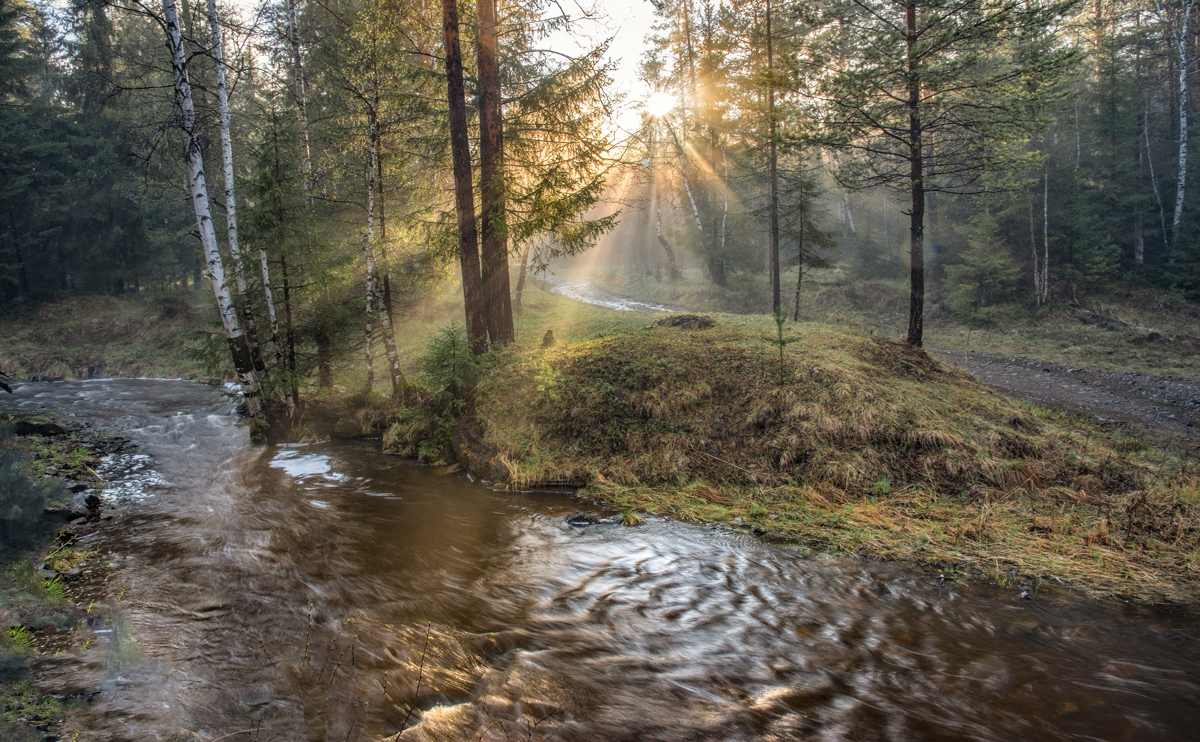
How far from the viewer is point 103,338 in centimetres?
2500

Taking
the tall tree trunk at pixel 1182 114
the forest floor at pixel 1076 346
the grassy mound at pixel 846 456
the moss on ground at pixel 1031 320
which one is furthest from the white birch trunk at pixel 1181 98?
the grassy mound at pixel 846 456

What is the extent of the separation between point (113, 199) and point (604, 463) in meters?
32.9

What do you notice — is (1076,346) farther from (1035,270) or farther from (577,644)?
(577,644)

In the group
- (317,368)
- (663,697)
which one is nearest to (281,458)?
(317,368)

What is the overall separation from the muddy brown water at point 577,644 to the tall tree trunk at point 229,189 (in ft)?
20.4

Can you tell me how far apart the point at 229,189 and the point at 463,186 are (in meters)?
5.43

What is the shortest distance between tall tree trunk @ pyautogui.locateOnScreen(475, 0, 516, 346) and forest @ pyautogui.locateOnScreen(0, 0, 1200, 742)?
9 cm

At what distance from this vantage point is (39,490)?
6875 mm

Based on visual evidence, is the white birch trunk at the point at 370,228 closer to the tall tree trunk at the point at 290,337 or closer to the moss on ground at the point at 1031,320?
the tall tree trunk at the point at 290,337

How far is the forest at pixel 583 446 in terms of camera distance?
4.04 meters

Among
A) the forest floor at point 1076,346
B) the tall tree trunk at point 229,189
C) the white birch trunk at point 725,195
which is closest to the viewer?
the tall tree trunk at point 229,189

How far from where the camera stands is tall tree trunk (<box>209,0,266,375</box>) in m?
10.9

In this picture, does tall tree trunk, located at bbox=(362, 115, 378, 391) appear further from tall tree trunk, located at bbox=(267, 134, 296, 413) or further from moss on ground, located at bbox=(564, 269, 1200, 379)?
moss on ground, located at bbox=(564, 269, 1200, 379)

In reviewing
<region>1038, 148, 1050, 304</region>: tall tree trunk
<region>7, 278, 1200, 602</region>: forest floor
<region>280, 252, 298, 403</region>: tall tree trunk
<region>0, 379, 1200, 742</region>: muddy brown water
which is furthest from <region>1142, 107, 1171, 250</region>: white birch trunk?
<region>280, 252, 298, 403</region>: tall tree trunk
